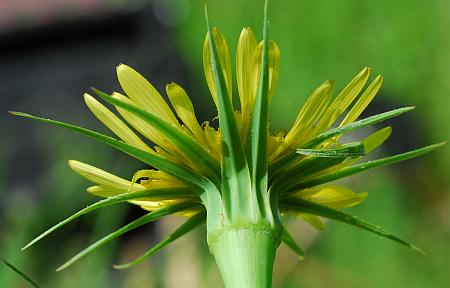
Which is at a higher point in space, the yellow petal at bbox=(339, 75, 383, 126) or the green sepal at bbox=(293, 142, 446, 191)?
the yellow petal at bbox=(339, 75, 383, 126)

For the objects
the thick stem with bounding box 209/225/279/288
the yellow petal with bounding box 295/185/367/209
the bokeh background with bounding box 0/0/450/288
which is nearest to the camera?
the thick stem with bounding box 209/225/279/288

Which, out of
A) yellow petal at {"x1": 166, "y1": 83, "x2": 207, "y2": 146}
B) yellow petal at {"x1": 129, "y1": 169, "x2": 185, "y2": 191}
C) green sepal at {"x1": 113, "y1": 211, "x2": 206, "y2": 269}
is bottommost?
green sepal at {"x1": 113, "y1": 211, "x2": 206, "y2": 269}

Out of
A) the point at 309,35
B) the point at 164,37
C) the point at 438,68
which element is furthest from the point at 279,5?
the point at 438,68

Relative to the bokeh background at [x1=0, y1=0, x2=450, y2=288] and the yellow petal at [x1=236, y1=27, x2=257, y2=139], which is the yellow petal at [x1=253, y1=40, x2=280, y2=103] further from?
the bokeh background at [x1=0, y1=0, x2=450, y2=288]

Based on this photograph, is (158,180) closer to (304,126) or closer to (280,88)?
(304,126)

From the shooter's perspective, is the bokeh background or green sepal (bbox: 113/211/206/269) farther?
the bokeh background

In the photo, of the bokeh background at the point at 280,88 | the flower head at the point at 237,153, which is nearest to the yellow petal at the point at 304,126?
the flower head at the point at 237,153

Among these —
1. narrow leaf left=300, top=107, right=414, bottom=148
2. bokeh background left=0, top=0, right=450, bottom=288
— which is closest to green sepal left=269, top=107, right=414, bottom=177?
narrow leaf left=300, top=107, right=414, bottom=148

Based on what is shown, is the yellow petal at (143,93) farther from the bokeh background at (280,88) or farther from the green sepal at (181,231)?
the bokeh background at (280,88)
